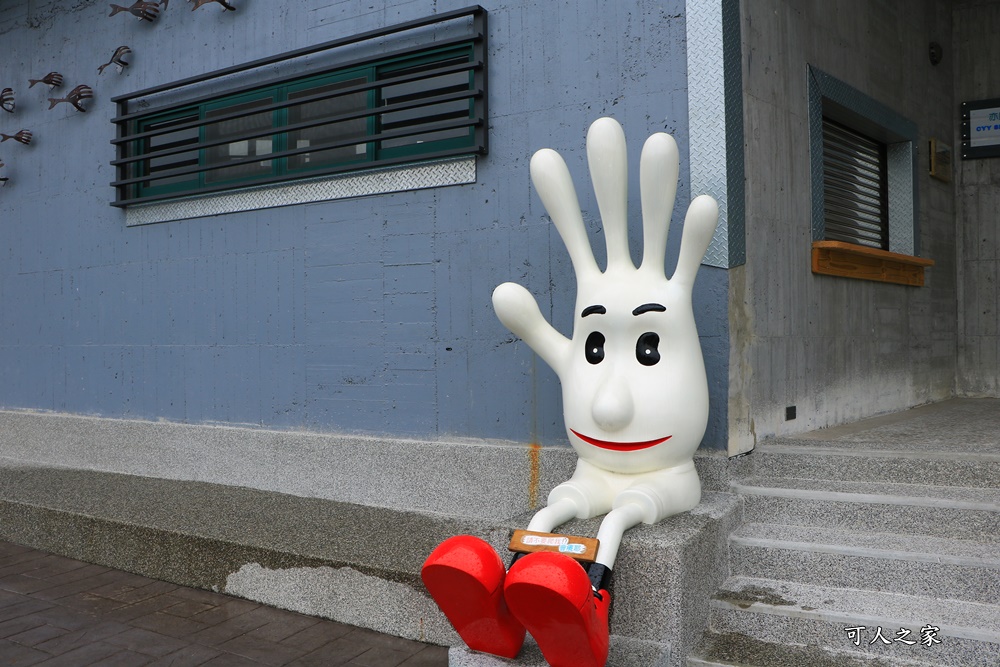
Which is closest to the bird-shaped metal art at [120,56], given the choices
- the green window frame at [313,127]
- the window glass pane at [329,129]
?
the green window frame at [313,127]

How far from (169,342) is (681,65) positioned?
3.70 metres

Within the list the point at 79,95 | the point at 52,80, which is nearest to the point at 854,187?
the point at 79,95

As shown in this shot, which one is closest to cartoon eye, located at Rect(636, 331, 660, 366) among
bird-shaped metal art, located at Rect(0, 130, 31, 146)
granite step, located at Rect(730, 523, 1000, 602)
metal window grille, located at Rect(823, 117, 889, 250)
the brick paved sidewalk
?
granite step, located at Rect(730, 523, 1000, 602)

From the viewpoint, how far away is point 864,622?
284cm

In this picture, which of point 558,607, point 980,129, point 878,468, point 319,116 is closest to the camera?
point 558,607

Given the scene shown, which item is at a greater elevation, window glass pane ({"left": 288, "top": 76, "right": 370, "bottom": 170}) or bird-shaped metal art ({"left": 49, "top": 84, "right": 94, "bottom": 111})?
bird-shaped metal art ({"left": 49, "top": 84, "right": 94, "bottom": 111})

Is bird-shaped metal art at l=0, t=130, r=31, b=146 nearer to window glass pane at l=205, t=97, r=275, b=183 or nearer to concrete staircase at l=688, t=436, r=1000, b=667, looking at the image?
window glass pane at l=205, t=97, r=275, b=183

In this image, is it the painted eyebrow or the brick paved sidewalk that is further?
the brick paved sidewalk

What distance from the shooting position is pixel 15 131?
6.50m

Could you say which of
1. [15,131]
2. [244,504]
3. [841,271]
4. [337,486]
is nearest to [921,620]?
[841,271]

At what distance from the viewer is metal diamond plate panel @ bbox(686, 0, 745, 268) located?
3629 mm

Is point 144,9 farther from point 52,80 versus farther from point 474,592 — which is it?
point 474,592

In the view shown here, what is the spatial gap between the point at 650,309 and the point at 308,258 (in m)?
2.51

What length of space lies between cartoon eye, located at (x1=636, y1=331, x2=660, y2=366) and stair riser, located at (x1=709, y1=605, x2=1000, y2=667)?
922 millimetres
